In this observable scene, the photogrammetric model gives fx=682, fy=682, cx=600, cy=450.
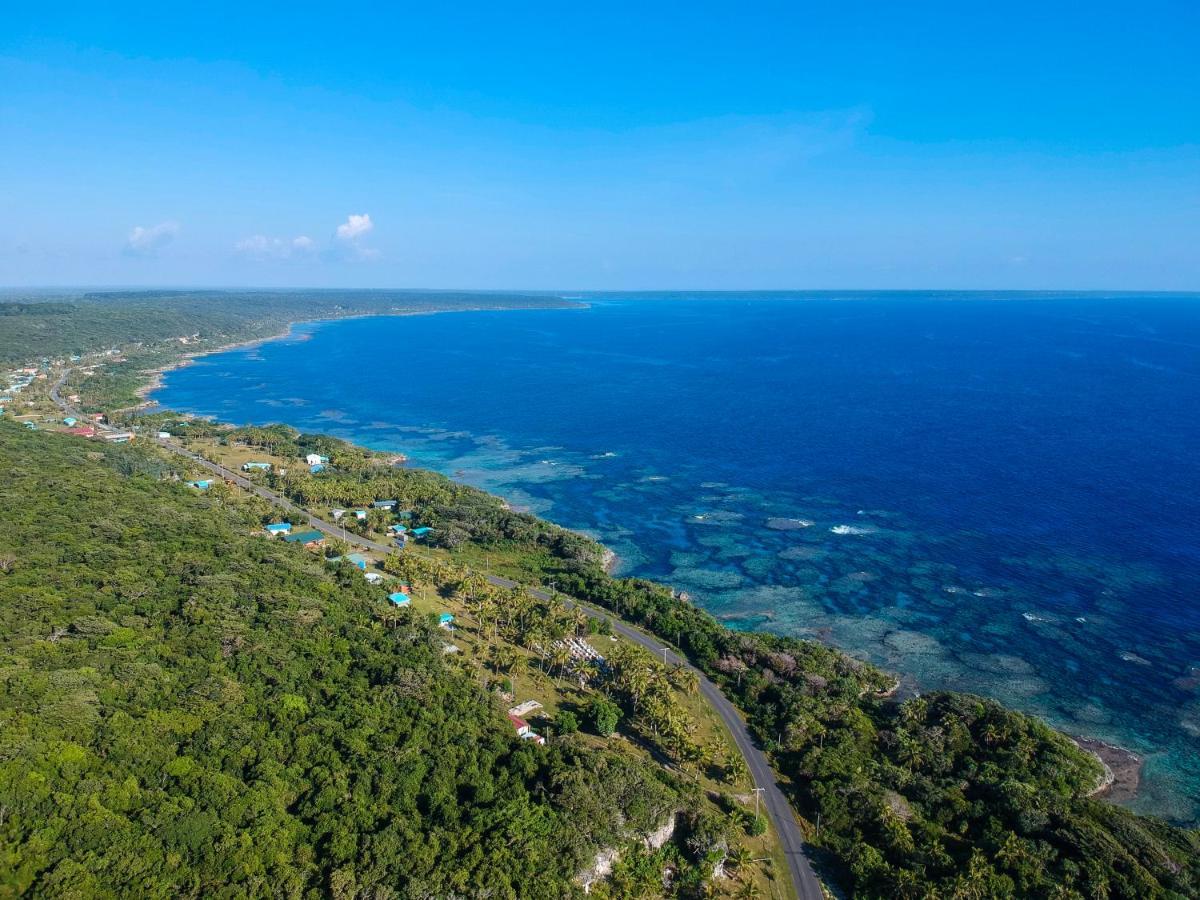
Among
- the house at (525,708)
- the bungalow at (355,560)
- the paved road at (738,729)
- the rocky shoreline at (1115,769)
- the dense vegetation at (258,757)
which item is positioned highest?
the dense vegetation at (258,757)

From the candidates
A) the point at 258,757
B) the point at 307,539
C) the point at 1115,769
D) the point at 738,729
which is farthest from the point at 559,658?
the point at 1115,769

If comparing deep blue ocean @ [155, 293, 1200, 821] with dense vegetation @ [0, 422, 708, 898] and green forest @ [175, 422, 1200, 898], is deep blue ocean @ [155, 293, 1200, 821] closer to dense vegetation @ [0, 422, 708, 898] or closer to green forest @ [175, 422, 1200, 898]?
green forest @ [175, 422, 1200, 898]

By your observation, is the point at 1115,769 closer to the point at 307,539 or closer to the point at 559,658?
the point at 559,658

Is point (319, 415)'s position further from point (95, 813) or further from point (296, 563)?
point (95, 813)

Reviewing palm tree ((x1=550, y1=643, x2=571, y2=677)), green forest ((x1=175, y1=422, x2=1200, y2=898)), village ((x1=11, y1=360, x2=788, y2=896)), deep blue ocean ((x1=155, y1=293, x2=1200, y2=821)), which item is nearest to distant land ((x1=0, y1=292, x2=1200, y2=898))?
green forest ((x1=175, y1=422, x2=1200, y2=898))

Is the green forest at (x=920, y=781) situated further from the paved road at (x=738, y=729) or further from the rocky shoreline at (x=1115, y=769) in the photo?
the rocky shoreline at (x=1115, y=769)

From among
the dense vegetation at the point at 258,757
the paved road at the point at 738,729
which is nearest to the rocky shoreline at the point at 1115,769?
the paved road at the point at 738,729
